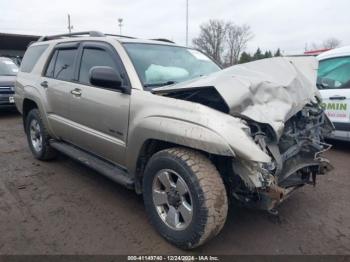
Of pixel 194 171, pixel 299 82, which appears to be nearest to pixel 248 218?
pixel 194 171

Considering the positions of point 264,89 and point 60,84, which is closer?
point 264,89

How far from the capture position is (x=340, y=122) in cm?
578

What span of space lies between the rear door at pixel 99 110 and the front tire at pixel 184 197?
60cm

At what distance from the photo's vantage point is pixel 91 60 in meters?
4.12

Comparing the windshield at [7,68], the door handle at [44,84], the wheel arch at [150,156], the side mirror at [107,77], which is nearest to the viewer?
the wheel arch at [150,156]

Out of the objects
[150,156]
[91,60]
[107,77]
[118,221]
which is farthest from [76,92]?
[118,221]

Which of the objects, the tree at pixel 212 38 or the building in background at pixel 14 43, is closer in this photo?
the building in background at pixel 14 43

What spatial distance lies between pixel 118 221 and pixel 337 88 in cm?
447

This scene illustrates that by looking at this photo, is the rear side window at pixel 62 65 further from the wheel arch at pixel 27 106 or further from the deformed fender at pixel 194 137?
the deformed fender at pixel 194 137

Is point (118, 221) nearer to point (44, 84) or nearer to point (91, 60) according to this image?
point (91, 60)

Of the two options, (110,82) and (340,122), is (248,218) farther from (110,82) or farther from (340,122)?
(340,122)

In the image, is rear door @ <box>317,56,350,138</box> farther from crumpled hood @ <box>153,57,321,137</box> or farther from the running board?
the running board

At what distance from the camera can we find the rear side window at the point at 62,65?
176 inches

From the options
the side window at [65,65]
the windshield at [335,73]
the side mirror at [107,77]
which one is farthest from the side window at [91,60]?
the windshield at [335,73]
